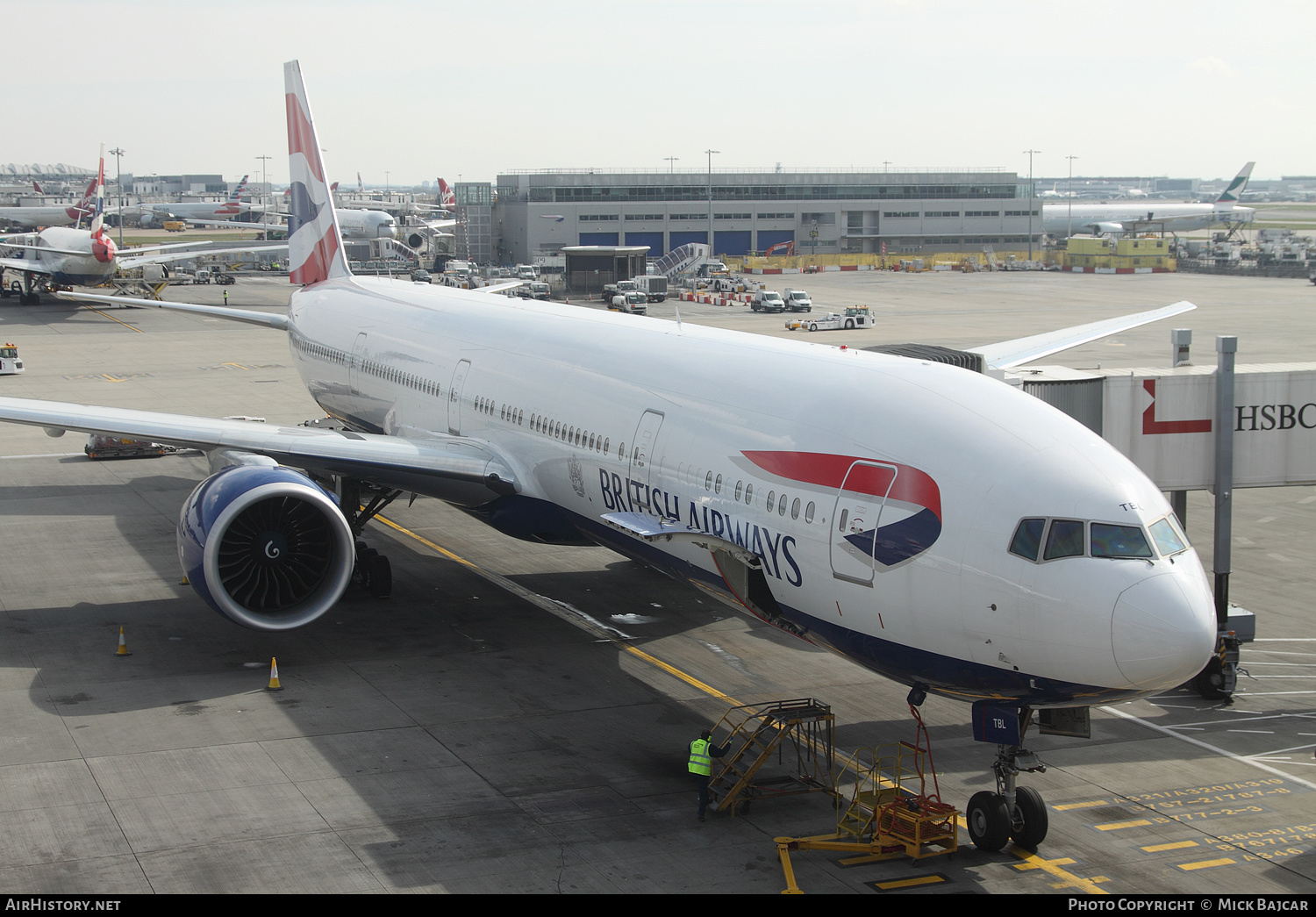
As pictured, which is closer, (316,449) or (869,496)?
(869,496)

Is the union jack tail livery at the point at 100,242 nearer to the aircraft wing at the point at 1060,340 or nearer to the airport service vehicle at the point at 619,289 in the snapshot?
the airport service vehicle at the point at 619,289

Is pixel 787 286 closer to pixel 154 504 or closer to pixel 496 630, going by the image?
pixel 154 504

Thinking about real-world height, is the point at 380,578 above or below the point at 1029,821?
above

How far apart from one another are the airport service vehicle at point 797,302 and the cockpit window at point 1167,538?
72.9m

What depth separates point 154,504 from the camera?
32500 mm

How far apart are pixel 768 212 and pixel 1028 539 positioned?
131376 millimetres

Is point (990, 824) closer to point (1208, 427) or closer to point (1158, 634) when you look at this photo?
point (1158, 634)

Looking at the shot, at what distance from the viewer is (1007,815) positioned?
45.6 feet

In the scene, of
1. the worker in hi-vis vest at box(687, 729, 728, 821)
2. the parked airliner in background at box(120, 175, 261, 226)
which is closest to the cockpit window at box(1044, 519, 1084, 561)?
the worker in hi-vis vest at box(687, 729, 728, 821)

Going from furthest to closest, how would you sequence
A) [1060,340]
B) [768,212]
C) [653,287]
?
[768,212]
[653,287]
[1060,340]

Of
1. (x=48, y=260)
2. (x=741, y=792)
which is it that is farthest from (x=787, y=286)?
(x=741, y=792)

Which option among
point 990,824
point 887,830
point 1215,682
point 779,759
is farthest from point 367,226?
point 990,824

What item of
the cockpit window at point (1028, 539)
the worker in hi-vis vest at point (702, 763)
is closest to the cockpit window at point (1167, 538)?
the cockpit window at point (1028, 539)
